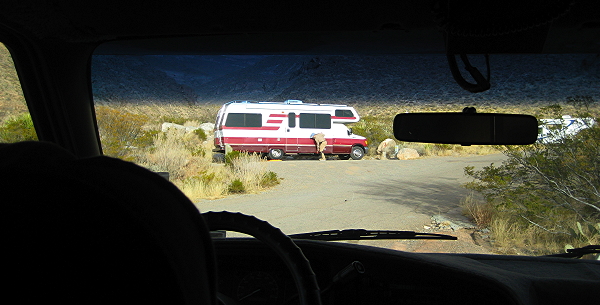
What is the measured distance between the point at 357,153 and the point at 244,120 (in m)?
1.14

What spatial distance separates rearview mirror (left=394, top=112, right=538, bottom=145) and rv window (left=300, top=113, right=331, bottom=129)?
4.96 ft

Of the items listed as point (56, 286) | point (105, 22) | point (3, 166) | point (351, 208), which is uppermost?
point (105, 22)

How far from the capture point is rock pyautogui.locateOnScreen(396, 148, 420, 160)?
4742 millimetres

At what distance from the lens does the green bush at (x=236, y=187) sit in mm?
3979

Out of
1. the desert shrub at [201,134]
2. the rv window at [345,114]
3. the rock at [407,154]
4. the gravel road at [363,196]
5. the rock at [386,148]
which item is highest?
the rv window at [345,114]

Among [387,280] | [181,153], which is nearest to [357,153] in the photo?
[181,153]

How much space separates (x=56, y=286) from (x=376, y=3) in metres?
2.51

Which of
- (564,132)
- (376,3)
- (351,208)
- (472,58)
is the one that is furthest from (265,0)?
(564,132)

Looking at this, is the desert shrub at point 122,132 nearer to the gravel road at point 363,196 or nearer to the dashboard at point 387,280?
the gravel road at point 363,196

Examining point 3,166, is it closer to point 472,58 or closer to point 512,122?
point 512,122

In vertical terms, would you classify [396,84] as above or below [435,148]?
above

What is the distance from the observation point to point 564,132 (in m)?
3.36

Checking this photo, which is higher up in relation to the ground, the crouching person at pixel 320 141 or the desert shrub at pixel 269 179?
the crouching person at pixel 320 141

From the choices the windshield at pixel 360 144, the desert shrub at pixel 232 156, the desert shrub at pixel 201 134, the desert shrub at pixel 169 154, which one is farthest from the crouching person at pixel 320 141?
the desert shrub at pixel 169 154
